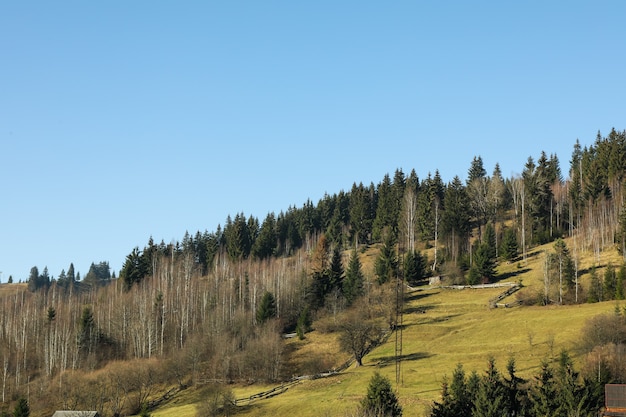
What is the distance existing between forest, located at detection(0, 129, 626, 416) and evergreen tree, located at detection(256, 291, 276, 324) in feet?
0.65

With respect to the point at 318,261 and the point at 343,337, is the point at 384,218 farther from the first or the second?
the point at 343,337

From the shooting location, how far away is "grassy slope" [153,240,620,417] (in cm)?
7131

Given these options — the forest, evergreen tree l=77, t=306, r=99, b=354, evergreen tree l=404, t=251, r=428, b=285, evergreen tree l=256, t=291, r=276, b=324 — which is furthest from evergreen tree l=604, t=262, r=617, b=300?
evergreen tree l=77, t=306, r=99, b=354

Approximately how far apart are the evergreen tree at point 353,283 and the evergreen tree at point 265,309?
13.4 metres

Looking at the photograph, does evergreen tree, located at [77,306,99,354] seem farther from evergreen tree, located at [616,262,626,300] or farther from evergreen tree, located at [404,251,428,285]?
evergreen tree, located at [616,262,626,300]

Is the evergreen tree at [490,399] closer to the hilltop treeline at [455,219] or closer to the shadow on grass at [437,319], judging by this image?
the shadow on grass at [437,319]

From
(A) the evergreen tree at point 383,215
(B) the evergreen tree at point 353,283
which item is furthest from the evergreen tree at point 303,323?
(A) the evergreen tree at point 383,215

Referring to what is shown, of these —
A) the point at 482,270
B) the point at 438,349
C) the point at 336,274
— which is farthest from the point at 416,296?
the point at 438,349

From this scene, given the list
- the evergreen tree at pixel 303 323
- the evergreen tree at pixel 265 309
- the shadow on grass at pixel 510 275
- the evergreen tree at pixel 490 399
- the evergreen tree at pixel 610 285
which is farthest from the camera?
the shadow on grass at pixel 510 275

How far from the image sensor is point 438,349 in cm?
8856

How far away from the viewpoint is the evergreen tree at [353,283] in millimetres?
117438

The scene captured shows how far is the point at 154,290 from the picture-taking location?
5349 inches

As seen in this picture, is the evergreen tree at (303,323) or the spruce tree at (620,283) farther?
the evergreen tree at (303,323)

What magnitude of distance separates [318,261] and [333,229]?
52.8m
